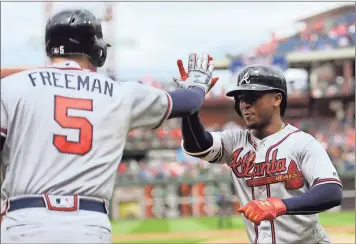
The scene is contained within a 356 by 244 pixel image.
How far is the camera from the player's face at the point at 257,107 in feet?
10.6

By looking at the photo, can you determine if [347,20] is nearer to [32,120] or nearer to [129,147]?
[129,147]

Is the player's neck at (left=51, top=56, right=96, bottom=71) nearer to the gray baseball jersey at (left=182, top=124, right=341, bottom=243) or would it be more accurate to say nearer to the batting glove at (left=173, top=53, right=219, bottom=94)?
the batting glove at (left=173, top=53, right=219, bottom=94)

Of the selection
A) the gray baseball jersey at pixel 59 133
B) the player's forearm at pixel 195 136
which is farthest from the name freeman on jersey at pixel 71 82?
the player's forearm at pixel 195 136

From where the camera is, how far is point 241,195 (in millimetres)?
3297

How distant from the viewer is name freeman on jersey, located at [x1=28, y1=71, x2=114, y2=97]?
221cm

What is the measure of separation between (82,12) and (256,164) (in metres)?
1.33

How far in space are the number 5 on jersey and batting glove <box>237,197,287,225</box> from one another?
0.79 meters

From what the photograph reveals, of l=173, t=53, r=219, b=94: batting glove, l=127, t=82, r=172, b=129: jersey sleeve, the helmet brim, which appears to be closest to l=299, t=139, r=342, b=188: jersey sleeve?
the helmet brim

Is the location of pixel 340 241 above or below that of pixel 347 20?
below

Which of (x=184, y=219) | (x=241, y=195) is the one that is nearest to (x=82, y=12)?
(x=241, y=195)

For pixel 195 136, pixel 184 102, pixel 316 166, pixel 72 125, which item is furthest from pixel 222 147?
pixel 72 125

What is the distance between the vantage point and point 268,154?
3193 mm

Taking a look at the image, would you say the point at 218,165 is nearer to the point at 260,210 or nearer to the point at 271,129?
the point at 271,129

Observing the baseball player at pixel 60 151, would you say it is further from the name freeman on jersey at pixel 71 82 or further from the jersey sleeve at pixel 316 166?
the jersey sleeve at pixel 316 166
